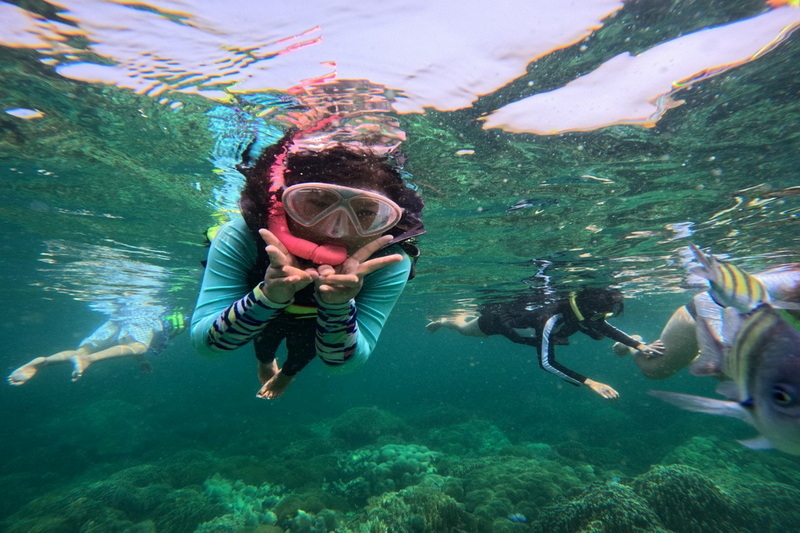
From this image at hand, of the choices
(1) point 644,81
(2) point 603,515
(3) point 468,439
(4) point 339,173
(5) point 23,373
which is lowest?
(3) point 468,439

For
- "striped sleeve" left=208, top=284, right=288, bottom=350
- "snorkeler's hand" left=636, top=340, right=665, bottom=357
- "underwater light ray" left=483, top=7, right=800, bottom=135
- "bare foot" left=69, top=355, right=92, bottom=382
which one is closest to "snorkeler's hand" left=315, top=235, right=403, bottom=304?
"striped sleeve" left=208, top=284, right=288, bottom=350

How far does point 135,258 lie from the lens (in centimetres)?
1822

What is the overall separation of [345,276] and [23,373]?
16.3m

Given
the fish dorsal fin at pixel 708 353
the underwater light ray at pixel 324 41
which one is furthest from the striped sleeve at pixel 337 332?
the underwater light ray at pixel 324 41

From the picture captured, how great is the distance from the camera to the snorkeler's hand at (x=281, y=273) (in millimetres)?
2547

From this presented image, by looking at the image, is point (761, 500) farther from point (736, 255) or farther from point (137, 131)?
point (137, 131)

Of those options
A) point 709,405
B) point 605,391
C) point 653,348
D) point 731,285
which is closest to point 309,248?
point 709,405

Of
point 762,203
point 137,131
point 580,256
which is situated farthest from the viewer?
point 580,256

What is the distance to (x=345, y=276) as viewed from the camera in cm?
263

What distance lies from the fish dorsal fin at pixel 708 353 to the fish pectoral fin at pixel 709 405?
0.15m

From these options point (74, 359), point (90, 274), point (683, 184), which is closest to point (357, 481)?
point (74, 359)

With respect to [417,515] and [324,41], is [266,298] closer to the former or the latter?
[324,41]

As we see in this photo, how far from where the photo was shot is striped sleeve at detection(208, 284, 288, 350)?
2.88 metres

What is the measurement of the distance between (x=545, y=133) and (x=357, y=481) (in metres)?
13.9
